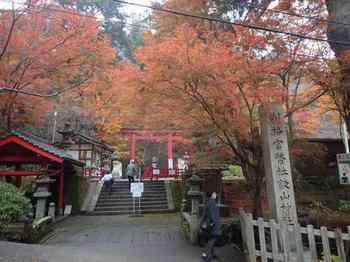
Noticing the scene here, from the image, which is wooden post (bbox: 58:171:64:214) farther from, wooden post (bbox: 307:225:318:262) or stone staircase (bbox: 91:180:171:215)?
wooden post (bbox: 307:225:318:262)

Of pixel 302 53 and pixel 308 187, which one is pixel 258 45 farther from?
pixel 308 187

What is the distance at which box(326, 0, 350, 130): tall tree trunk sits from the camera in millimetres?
7848

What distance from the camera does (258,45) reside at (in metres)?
7.54

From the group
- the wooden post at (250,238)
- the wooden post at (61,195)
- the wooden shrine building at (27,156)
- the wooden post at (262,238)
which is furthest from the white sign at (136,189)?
the wooden post at (262,238)

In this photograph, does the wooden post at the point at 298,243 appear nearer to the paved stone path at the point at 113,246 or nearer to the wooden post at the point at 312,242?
the wooden post at the point at 312,242

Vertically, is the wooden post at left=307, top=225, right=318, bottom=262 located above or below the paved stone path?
above

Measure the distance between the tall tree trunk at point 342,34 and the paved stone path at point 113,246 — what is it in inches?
213

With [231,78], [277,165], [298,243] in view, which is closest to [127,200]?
[277,165]

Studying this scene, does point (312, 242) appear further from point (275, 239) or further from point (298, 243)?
point (275, 239)

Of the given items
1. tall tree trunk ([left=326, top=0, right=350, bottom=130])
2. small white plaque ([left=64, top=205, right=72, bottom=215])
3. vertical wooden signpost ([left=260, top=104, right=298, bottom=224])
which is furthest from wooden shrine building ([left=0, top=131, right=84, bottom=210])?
tall tree trunk ([left=326, top=0, right=350, bottom=130])

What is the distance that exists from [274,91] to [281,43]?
52.8 inches

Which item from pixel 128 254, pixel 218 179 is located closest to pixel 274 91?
pixel 128 254

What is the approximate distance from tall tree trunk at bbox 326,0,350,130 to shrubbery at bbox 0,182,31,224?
9611 mm

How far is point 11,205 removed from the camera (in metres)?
8.43
